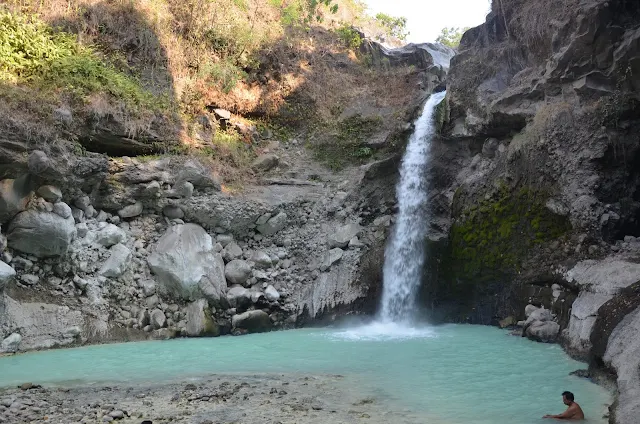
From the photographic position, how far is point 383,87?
1852cm

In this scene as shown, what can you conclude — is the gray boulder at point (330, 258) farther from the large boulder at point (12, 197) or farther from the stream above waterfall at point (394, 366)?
the large boulder at point (12, 197)

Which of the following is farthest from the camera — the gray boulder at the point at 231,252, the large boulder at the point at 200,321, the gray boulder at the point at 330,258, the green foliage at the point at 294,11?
the green foliage at the point at 294,11

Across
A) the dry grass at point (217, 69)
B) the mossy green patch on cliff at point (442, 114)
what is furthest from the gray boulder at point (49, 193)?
the mossy green patch on cliff at point (442, 114)

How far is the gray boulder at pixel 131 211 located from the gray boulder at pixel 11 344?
336 centimetres

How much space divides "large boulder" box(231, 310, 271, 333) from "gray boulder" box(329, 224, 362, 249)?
8.91 ft

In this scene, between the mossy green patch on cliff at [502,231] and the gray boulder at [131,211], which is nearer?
the mossy green patch on cliff at [502,231]

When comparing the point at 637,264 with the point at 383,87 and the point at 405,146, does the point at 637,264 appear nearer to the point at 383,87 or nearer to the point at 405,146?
the point at 405,146

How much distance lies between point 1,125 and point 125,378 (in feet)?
17.7

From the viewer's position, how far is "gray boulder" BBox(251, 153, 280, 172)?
46.2 feet

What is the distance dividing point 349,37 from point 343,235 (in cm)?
1078

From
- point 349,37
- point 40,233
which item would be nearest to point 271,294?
point 40,233

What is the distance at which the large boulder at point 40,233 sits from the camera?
8930 mm

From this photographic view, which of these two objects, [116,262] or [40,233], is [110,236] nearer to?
[116,262]

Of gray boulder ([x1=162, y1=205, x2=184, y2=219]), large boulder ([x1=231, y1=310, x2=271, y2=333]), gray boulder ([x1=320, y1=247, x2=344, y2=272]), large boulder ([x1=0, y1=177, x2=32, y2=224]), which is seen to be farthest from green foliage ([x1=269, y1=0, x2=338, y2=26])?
large boulder ([x1=0, y1=177, x2=32, y2=224])
